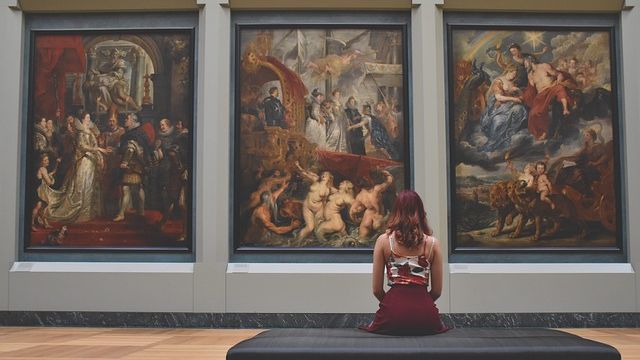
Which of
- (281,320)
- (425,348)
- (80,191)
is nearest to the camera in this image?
(425,348)

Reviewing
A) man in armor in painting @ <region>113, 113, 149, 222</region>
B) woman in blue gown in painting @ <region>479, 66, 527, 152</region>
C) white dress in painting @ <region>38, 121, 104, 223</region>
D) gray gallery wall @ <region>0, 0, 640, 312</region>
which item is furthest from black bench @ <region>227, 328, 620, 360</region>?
white dress in painting @ <region>38, 121, 104, 223</region>

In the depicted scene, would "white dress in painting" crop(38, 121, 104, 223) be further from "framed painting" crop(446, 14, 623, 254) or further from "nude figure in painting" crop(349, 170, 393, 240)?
"framed painting" crop(446, 14, 623, 254)

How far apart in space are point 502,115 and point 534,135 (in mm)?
695

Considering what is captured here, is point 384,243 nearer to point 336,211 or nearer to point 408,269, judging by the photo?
point 408,269

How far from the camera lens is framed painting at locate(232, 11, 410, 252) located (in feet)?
44.0

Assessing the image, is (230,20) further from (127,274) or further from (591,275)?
(591,275)

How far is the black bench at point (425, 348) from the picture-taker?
5.88m

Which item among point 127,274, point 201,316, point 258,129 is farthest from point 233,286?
point 258,129

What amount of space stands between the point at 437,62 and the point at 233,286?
18.1ft

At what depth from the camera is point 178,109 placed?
536 inches

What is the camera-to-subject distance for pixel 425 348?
5984 mm

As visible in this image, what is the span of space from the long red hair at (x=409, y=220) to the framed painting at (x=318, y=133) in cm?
652

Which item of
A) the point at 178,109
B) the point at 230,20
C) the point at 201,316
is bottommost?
the point at 201,316

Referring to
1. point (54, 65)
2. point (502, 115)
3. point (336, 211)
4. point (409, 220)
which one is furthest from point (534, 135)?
point (54, 65)
